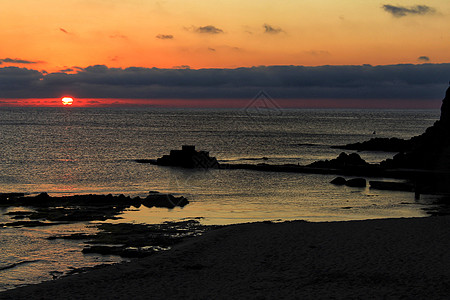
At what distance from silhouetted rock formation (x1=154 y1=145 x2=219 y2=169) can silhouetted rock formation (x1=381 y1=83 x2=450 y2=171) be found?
24.6 m

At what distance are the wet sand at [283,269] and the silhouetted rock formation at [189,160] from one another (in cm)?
4884

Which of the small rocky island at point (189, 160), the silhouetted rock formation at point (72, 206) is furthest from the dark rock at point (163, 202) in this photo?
the small rocky island at point (189, 160)

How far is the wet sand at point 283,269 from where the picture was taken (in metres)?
17.2

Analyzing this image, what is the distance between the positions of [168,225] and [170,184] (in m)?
26.8

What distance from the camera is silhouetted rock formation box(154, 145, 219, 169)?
249ft

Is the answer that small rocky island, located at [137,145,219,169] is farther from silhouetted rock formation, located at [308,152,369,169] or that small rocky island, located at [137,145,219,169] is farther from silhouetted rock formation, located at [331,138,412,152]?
silhouetted rock formation, located at [331,138,412,152]

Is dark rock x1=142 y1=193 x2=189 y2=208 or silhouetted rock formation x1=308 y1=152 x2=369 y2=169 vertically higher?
silhouetted rock formation x1=308 y1=152 x2=369 y2=169

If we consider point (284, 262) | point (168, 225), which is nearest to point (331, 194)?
point (168, 225)

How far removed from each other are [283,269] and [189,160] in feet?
189

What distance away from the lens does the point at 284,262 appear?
20938 mm

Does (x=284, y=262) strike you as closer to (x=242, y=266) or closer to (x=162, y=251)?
(x=242, y=266)

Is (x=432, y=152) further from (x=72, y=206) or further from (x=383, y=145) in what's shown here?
(x=383, y=145)

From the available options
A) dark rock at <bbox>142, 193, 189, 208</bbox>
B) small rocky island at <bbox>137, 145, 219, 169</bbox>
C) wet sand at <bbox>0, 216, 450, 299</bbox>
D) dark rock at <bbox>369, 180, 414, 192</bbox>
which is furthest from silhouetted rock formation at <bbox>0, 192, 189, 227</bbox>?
small rocky island at <bbox>137, 145, 219, 169</bbox>

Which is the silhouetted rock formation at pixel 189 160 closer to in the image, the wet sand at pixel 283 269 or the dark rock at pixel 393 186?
the dark rock at pixel 393 186
